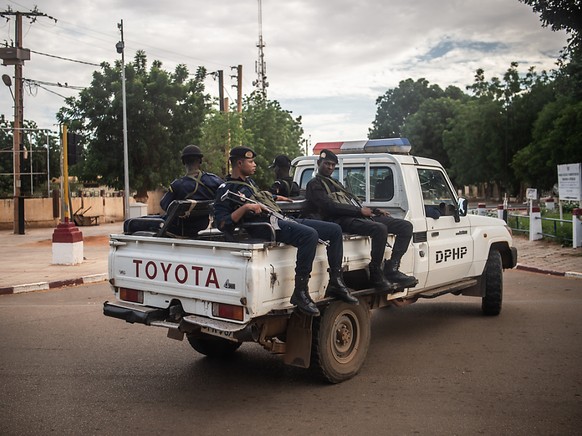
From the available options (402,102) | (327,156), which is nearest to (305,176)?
(327,156)

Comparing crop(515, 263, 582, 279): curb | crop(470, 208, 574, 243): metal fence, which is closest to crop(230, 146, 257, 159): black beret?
crop(515, 263, 582, 279): curb

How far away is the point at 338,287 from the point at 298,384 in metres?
0.95

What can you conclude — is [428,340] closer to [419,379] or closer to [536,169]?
[419,379]

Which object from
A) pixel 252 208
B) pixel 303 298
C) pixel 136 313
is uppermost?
pixel 252 208

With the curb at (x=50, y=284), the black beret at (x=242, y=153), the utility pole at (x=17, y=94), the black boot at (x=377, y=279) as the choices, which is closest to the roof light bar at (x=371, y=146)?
the black boot at (x=377, y=279)

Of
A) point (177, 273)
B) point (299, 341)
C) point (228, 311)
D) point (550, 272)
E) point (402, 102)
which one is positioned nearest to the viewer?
point (228, 311)

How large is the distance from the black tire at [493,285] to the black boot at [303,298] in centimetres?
384

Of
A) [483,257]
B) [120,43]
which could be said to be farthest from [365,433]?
[120,43]

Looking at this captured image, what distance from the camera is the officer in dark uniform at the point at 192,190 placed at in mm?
5555

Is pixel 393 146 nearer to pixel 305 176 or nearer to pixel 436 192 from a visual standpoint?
pixel 436 192

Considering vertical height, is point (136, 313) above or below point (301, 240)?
below

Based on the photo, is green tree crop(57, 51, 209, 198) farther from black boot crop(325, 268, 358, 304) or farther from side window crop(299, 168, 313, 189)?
black boot crop(325, 268, 358, 304)

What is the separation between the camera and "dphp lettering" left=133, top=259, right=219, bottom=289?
15.4 feet

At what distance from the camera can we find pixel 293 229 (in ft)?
15.4
